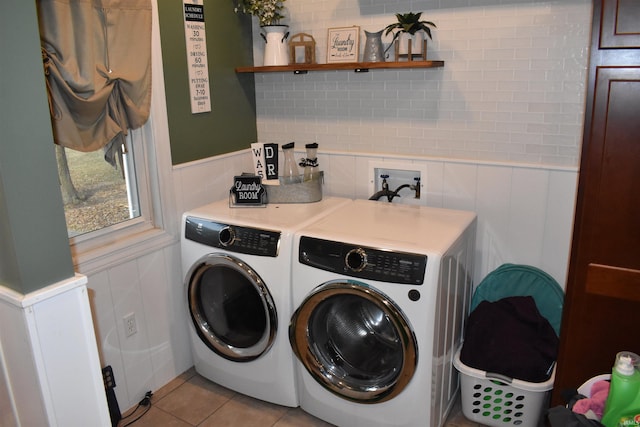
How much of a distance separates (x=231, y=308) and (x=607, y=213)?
5.61ft

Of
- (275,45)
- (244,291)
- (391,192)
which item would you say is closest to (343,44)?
(275,45)

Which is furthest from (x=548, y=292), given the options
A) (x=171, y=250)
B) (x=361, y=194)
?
(x=171, y=250)

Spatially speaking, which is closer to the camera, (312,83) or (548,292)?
(548,292)

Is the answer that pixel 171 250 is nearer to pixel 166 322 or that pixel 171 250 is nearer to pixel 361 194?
pixel 166 322

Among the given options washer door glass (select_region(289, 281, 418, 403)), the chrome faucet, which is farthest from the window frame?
the chrome faucet

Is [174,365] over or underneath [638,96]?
underneath

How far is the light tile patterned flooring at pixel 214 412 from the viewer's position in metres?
2.46

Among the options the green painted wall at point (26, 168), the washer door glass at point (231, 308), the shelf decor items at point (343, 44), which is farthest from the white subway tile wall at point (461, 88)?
the green painted wall at point (26, 168)

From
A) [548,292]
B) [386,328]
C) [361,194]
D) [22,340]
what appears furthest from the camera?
[361,194]

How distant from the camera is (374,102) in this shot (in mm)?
2859

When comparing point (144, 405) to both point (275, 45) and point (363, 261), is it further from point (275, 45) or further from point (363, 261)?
point (275, 45)

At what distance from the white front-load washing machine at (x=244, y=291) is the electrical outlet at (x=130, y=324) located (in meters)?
0.26

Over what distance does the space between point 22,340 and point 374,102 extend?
6.62ft

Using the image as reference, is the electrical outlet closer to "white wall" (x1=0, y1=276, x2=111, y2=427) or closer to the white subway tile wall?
"white wall" (x1=0, y1=276, x2=111, y2=427)
